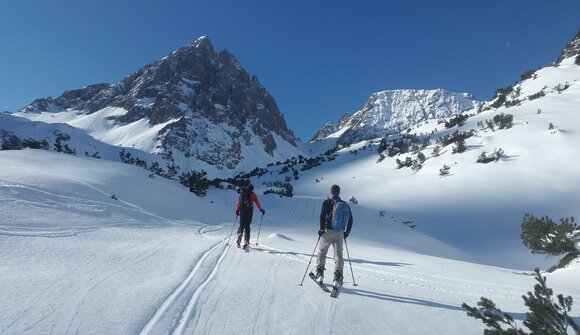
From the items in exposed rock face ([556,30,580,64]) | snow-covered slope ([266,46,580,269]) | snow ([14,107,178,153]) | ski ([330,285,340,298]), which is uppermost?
exposed rock face ([556,30,580,64])

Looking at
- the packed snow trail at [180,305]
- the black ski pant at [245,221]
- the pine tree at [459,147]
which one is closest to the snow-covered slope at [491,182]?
the pine tree at [459,147]

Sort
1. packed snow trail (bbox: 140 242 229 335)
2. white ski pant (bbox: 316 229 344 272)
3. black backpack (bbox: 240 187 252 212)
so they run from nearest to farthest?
packed snow trail (bbox: 140 242 229 335) < white ski pant (bbox: 316 229 344 272) < black backpack (bbox: 240 187 252 212)

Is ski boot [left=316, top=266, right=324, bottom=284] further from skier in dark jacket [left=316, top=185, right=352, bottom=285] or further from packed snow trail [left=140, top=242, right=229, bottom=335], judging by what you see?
packed snow trail [left=140, top=242, right=229, bottom=335]

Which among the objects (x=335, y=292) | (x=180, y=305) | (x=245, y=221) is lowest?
(x=180, y=305)

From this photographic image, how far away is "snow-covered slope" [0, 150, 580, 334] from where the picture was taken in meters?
3.97

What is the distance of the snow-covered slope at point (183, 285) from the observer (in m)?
3.97

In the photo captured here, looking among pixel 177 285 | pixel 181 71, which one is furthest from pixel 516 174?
pixel 181 71

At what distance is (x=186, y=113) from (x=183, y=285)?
13821 centimetres

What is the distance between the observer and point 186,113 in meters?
136

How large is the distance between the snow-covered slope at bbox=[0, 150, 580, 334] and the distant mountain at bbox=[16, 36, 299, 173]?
97483 millimetres

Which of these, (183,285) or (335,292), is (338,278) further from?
(183,285)

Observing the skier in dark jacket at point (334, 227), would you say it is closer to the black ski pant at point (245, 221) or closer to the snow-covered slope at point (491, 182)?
the black ski pant at point (245, 221)

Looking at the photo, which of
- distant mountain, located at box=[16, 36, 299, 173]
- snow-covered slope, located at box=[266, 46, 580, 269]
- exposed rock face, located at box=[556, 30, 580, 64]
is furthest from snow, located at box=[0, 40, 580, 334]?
distant mountain, located at box=[16, 36, 299, 173]

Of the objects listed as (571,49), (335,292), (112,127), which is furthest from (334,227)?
(112,127)
